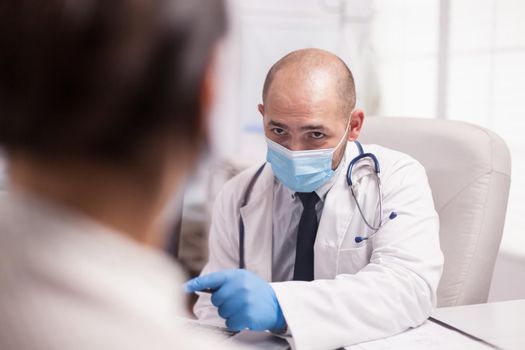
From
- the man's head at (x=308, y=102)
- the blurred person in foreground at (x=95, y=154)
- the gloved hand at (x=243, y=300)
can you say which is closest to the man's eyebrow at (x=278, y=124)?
the man's head at (x=308, y=102)

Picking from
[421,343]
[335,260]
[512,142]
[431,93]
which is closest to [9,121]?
[421,343]

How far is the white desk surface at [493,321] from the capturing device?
94cm

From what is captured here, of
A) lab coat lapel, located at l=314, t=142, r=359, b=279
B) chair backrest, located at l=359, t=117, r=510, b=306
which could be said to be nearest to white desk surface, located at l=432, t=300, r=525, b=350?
chair backrest, located at l=359, t=117, r=510, b=306

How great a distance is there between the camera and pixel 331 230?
1.28 metres

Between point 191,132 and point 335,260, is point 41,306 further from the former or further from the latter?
point 335,260

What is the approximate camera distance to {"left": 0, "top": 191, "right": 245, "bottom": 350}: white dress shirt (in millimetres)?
331

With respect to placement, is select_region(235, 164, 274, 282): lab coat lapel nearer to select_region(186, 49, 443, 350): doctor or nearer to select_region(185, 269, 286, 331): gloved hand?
select_region(186, 49, 443, 350): doctor

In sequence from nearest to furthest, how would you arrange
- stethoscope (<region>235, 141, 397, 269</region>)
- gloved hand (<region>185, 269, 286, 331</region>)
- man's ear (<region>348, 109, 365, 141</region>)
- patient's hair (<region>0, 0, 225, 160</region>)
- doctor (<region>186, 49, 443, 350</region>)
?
patient's hair (<region>0, 0, 225, 160</region>)
gloved hand (<region>185, 269, 286, 331</region>)
doctor (<region>186, 49, 443, 350</region>)
stethoscope (<region>235, 141, 397, 269</region>)
man's ear (<region>348, 109, 365, 141</region>)

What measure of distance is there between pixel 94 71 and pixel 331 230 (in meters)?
1.01

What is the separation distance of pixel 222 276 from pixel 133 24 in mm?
704

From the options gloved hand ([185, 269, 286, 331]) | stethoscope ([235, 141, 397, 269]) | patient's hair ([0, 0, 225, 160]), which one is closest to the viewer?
patient's hair ([0, 0, 225, 160])

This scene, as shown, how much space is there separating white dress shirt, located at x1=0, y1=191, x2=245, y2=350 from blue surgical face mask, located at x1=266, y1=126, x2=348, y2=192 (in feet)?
3.03

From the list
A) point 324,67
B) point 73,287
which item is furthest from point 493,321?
point 73,287

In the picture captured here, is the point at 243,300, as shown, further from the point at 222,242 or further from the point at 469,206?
the point at 469,206
